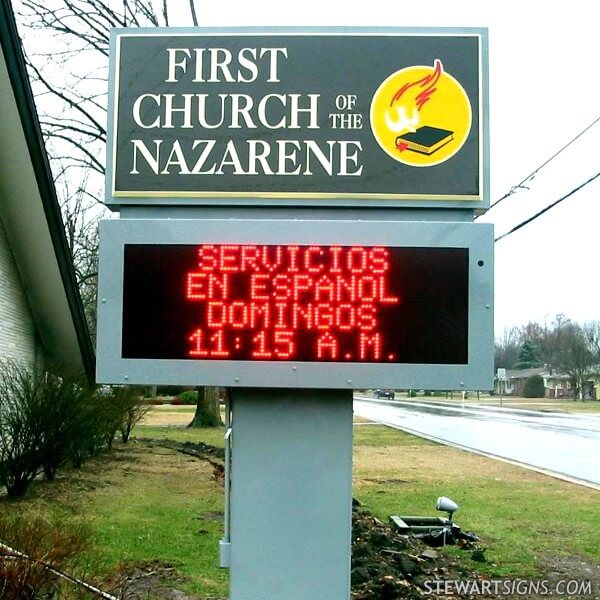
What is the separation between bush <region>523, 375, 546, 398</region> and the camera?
268 feet

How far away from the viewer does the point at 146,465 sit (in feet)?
51.6

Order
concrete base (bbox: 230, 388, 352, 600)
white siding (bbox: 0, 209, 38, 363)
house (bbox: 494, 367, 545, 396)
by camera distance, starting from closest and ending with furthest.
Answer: concrete base (bbox: 230, 388, 352, 600) → white siding (bbox: 0, 209, 38, 363) → house (bbox: 494, 367, 545, 396)

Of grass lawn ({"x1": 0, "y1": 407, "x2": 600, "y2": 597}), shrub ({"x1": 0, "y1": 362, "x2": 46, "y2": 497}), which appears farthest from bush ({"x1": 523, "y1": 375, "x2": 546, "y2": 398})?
shrub ({"x1": 0, "y1": 362, "x2": 46, "y2": 497})

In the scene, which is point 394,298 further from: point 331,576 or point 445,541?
point 445,541

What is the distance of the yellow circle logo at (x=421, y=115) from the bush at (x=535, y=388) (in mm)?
80204

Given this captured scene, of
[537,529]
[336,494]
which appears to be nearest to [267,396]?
[336,494]

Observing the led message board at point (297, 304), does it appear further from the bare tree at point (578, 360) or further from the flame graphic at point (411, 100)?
the bare tree at point (578, 360)

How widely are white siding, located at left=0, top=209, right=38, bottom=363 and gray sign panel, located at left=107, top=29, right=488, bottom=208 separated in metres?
7.47

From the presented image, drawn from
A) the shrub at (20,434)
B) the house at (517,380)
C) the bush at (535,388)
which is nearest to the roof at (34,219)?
the shrub at (20,434)

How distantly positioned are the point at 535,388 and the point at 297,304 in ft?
267

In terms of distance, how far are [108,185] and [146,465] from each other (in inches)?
448

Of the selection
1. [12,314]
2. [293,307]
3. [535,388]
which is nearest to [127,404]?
[12,314]

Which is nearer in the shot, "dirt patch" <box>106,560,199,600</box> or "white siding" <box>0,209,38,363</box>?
"dirt patch" <box>106,560,199,600</box>

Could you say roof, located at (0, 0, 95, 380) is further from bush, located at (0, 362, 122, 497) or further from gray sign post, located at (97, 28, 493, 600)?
gray sign post, located at (97, 28, 493, 600)
